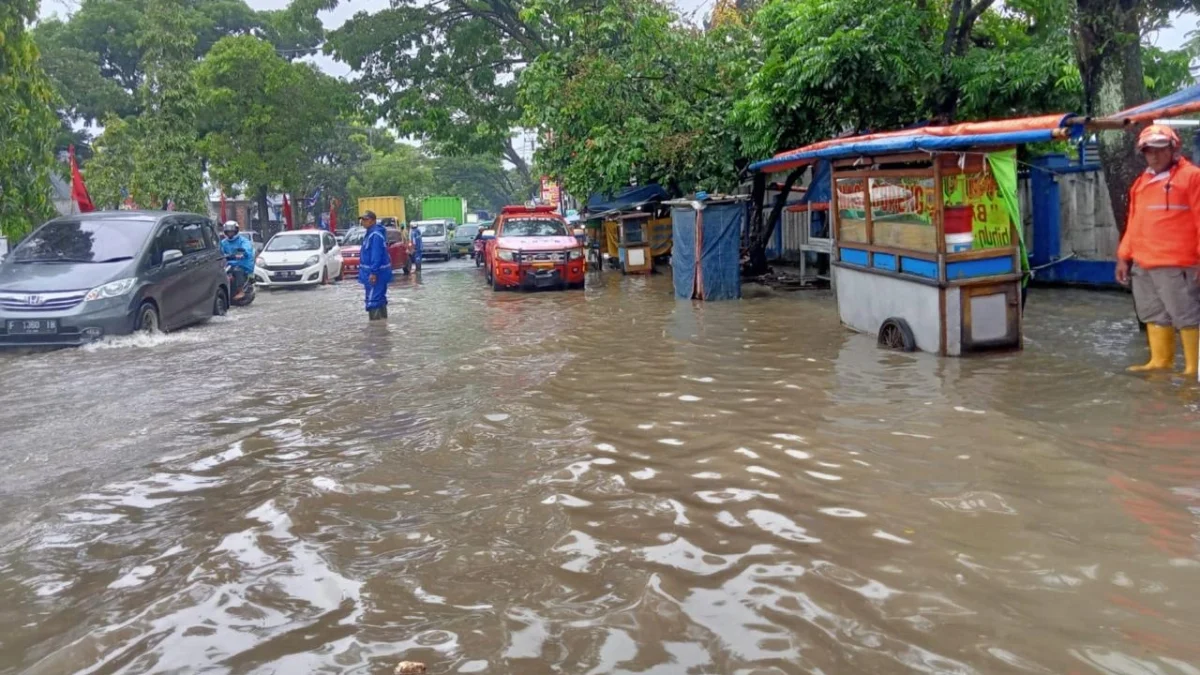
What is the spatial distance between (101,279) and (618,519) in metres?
9.21

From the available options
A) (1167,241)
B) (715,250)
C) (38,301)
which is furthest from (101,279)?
(1167,241)

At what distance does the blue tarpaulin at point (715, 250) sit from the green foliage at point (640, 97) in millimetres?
2773

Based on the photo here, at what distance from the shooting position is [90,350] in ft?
37.6

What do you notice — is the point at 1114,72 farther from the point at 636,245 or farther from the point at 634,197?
the point at 634,197

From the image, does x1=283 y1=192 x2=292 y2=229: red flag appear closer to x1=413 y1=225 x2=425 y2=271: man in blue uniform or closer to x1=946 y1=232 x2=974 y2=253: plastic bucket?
x1=413 y1=225 x2=425 y2=271: man in blue uniform

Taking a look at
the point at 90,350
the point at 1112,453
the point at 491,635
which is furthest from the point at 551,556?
the point at 90,350

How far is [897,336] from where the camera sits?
32.0 ft

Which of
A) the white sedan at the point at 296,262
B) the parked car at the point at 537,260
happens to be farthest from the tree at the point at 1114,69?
the white sedan at the point at 296,262

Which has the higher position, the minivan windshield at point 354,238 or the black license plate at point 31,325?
the minivan windshield at point 354,238

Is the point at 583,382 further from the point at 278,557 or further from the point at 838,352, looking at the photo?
the point at 278,557

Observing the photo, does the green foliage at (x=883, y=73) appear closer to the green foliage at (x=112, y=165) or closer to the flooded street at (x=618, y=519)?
the flooded street at (x=618, y=519)

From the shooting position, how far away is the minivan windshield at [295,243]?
23.4 meters

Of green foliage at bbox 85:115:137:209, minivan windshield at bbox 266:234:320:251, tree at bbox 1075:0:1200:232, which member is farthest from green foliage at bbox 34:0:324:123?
tree at bbox 1075:0:1200:232

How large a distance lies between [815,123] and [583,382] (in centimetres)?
766
